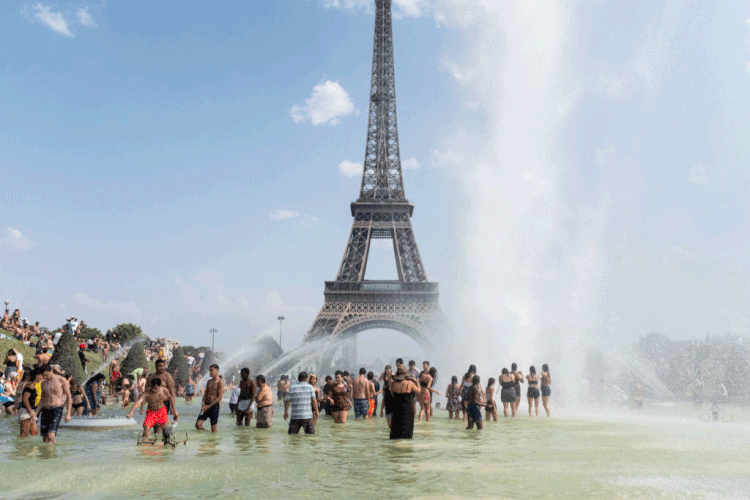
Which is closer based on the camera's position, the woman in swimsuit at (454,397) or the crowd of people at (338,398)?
the crowd of people at (338,398)

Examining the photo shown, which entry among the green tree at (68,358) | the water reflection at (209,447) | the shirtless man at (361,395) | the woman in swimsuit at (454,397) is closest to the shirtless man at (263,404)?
the water reflection at (209,447)

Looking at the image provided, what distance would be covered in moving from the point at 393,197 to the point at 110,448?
67.6m

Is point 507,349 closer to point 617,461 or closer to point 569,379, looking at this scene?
point 569,379

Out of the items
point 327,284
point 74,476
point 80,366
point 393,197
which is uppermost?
point 393,197

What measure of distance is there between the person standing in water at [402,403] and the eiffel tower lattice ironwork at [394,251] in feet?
164

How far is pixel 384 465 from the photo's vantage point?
10.5 meters

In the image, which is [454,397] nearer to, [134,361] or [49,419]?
[49,419]

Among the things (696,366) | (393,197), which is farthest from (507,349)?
(393,197)

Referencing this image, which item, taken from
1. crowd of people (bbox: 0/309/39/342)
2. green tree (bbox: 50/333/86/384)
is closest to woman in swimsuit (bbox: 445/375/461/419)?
green tree (bbox: 50/333/86/384)

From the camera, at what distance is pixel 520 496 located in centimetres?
793

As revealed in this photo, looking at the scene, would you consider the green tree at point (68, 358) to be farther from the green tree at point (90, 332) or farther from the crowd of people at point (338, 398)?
the green tree at point (90, 332)

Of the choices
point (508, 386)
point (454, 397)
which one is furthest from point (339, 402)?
point (508, 386)

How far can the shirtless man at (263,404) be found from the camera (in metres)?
17.3

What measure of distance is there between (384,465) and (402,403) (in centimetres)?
393
